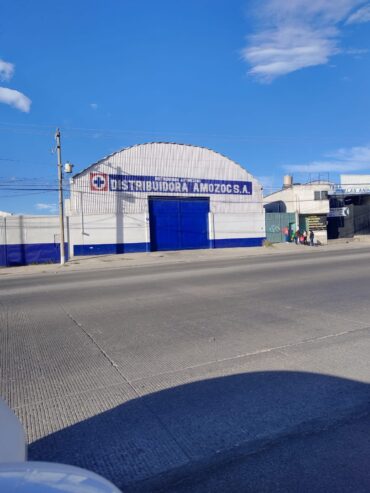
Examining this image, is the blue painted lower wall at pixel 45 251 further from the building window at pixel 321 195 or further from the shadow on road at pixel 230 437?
the shadow on road at pixel 230 437

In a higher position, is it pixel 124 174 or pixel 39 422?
pixel 124 174

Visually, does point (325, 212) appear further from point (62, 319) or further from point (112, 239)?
point (62, 319)

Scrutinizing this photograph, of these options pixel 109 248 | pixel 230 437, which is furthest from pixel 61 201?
pixel 230 437

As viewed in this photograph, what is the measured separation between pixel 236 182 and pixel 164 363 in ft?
96.7

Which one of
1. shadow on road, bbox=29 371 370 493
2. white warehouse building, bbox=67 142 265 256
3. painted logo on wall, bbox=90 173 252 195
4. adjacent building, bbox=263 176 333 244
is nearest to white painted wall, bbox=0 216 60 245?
white warehouse building, bbox=67 142 265 256

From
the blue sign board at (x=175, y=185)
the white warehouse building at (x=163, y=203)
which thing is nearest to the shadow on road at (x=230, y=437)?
the white warehouse building at (x=163, y=203)

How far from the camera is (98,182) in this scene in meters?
27.9

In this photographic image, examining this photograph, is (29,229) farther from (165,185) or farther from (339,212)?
(339,212)

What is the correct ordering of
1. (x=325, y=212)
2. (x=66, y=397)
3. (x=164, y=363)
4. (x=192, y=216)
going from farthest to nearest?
(x=325, y=212), (x=192, y=216), (x=164, y=363), (x=66, y=397)

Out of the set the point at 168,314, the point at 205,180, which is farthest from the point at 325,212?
the point at 168,314

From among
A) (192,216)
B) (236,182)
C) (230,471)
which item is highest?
(236,182)

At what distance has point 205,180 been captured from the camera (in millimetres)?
31906

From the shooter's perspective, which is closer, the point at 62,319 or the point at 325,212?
the point at 62,319

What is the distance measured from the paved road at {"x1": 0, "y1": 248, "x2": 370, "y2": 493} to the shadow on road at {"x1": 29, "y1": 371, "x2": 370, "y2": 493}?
1 centimetres
